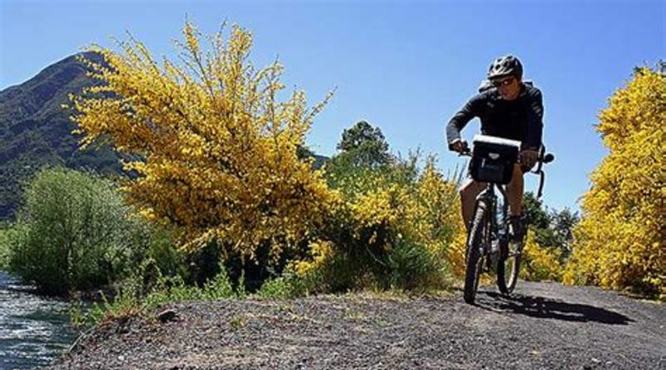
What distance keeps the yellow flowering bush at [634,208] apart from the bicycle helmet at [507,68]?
502cm

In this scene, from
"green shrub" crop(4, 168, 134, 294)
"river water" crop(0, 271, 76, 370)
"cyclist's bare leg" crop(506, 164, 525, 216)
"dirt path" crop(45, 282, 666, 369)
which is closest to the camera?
"dirt path" crop(45, 282, 666, 369)

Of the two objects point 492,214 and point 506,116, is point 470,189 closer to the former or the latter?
point 492,214

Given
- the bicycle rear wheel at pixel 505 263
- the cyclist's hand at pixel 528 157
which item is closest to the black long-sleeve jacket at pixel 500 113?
the cyclist's hand at pixel 528 157

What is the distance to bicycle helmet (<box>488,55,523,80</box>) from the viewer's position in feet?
20.6

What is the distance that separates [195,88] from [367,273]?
3597mm

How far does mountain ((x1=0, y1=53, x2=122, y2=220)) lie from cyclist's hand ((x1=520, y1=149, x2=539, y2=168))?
75.4m

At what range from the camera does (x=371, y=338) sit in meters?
4.29

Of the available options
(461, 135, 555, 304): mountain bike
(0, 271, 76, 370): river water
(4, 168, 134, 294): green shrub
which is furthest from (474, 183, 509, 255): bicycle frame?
(4, 168, 134, 294): green shrub

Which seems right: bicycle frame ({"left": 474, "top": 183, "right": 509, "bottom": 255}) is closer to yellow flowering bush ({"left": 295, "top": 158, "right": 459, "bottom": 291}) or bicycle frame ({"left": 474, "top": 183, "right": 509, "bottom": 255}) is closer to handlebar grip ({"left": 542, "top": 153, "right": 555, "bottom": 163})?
handlebar grip ({"left": 542, "top": 153, "right": 555, "bottom": 163})

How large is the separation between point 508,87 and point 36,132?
472 feet

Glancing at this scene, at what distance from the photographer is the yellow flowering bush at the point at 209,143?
8.96 m

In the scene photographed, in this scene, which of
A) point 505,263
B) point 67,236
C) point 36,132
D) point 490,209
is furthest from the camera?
point 36,132

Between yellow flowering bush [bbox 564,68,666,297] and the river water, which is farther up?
yellow flowering bush [bbox 564,68,666,297]

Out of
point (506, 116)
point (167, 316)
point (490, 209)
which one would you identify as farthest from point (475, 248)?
point (167, 316)
